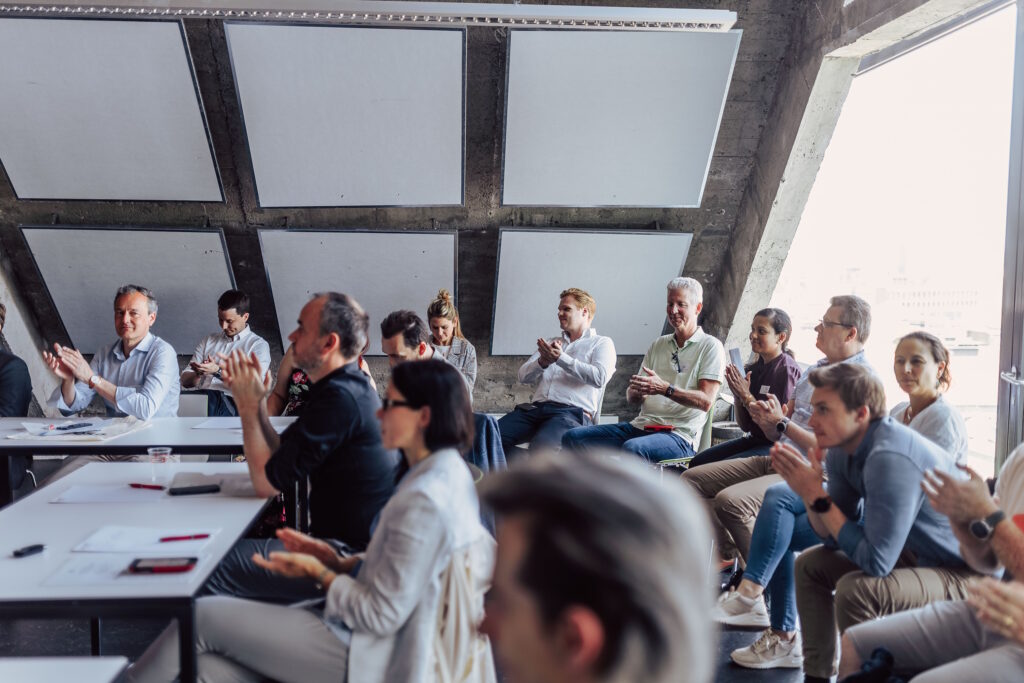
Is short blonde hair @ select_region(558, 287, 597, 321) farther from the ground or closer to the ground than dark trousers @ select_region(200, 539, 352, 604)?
farther from the ground

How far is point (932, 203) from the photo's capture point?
4.03 m

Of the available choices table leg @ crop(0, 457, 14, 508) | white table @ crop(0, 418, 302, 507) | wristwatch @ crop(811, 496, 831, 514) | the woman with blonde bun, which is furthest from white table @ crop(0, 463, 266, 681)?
the woman with blonde bun

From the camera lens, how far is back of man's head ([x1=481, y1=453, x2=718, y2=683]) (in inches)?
27.4

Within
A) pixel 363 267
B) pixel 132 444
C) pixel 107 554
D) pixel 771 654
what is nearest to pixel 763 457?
pixel 771 654

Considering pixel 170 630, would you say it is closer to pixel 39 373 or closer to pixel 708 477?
pixel 708 477

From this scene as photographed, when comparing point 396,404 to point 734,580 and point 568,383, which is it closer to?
point 734,580

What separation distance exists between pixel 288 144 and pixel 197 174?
0.62m

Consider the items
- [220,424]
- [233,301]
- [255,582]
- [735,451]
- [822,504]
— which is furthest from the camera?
[233,301]

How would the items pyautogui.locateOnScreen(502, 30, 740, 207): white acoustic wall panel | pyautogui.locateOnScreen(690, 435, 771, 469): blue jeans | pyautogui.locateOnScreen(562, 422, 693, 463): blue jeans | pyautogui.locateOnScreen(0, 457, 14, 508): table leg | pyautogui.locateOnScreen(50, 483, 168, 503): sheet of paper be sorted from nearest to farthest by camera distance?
pyautogui.locateOnScreen(50, 483, 168, 503): sheet of paper → pyautogui.locateOnScreen(0, 457, 14, 508): table leg → pyautogui.locateOnScreen(690, 435, 771, 469): blue jeans → pyautogui.locateOnScreen(562, 422, 693, 463): blue jeans → pyautogui.locateOnScreen(502, 30, 740, 207): white acoustic wall panel

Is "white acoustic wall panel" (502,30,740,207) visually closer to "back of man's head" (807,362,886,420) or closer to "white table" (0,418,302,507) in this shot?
"white table" (0,418,302,507)

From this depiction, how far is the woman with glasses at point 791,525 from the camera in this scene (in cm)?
276

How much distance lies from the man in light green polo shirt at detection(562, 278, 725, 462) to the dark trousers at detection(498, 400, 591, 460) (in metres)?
0.18

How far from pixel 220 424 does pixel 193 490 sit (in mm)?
1153

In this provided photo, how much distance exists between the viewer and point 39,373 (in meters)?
5.71
